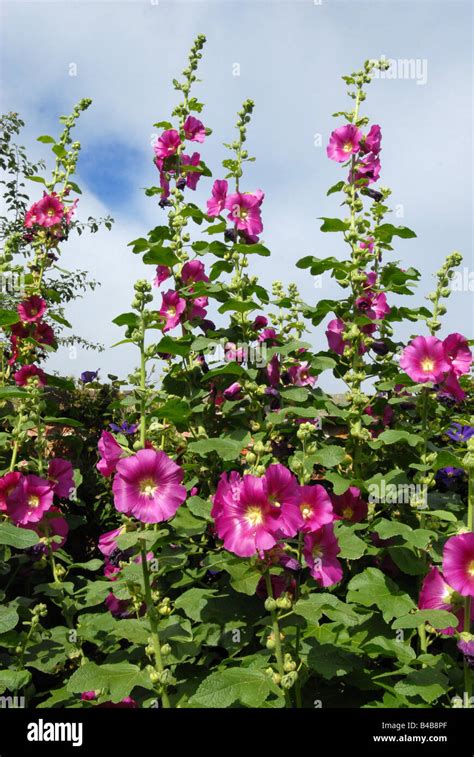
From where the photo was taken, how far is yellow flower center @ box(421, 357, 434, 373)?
256cm

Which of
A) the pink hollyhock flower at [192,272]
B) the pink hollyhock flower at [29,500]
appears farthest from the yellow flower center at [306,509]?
the pink hollyhock flower at [192,272]

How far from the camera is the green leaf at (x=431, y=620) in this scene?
1.86 m

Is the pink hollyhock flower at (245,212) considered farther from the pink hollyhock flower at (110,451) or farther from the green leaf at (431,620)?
the green leaf at (431,620)

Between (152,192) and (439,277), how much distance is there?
1.38 m

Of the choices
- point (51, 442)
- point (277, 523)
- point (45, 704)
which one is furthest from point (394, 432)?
point (51, 442)

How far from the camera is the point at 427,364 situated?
2572mm

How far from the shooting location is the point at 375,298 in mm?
3107

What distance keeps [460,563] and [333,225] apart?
158cm

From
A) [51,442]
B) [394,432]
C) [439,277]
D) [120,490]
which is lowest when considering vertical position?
[120,490]

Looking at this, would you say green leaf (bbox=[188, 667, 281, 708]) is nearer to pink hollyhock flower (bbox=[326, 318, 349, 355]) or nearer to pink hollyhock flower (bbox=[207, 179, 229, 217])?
pink hollyhock flower (bbox=[326, 318, 349, 355])

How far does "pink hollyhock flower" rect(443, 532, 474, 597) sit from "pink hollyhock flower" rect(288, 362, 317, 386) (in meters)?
1.05

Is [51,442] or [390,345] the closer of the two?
[390,345]


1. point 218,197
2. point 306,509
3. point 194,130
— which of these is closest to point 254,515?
point 306,509
